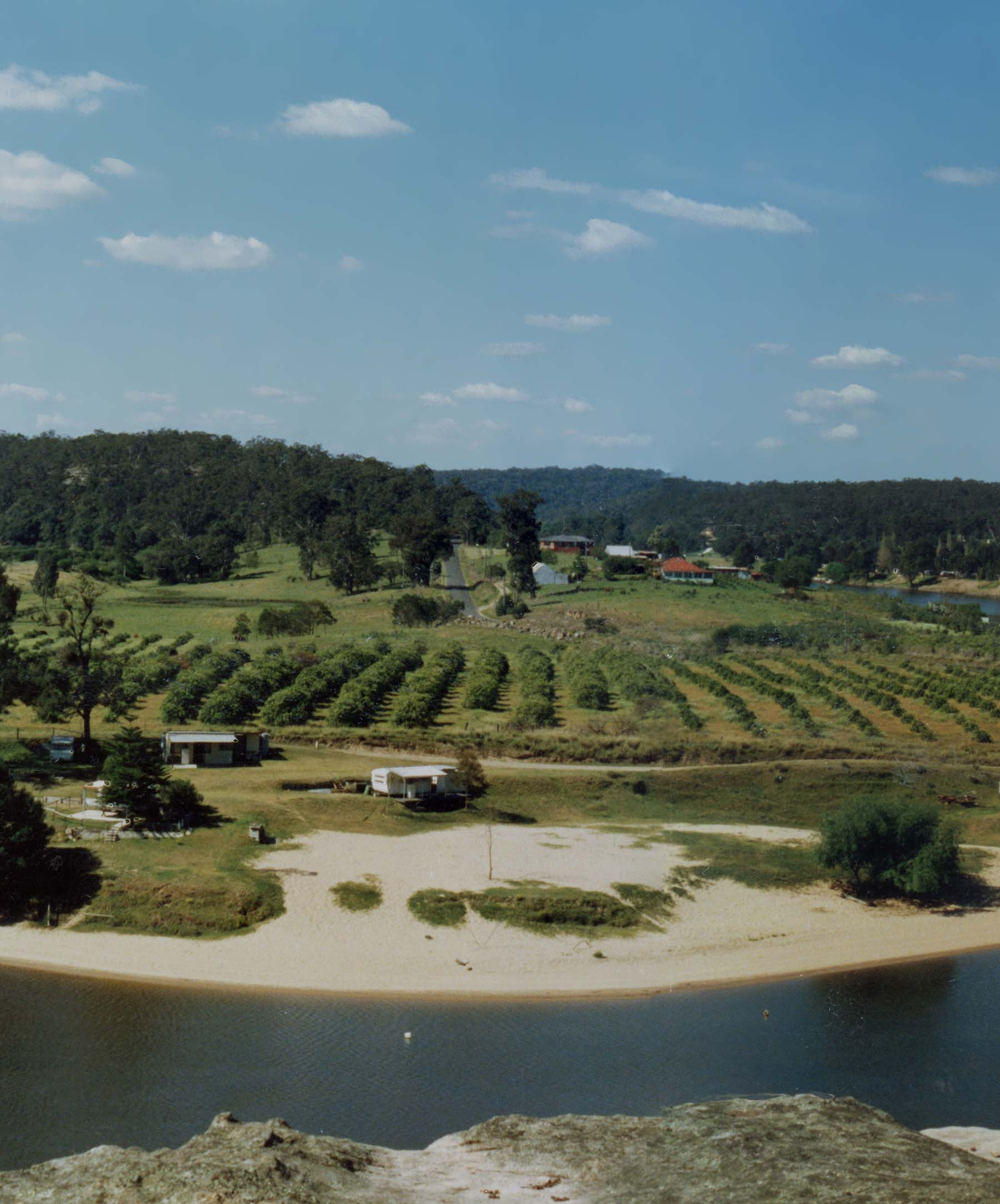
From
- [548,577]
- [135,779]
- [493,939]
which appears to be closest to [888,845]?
[493,939]

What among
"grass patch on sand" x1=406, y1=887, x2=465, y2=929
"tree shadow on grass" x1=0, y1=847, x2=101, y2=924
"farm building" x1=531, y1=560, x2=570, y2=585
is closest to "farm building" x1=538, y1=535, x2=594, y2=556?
"farm building" x1=531, y1=560, x2=570, y2=585

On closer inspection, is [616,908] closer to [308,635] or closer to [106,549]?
[308,635]

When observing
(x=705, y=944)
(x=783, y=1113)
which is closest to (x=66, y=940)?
(x=705, y=944)

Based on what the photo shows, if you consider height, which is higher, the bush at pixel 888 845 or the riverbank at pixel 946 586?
the riverbank at pixel 946 586

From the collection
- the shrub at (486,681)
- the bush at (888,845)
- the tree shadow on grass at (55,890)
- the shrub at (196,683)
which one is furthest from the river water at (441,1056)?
the shrub at (486,681)

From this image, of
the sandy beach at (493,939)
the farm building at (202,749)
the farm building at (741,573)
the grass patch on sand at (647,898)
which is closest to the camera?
the sandy beach at (493,939)

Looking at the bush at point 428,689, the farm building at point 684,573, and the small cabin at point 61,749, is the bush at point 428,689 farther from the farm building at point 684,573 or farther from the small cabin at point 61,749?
the farm building at point 684,573

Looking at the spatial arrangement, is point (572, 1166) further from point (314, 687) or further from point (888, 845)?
point (314, 687)
